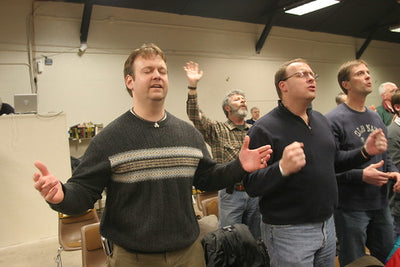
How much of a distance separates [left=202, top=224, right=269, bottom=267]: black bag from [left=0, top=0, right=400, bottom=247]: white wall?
129 inches

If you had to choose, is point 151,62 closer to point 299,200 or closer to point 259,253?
point 299,200

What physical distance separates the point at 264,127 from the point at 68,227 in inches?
95.0

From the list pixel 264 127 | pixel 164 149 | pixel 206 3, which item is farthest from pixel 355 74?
pixel 206 3

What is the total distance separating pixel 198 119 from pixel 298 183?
1274mm

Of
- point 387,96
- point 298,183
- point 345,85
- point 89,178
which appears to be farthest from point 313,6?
point 89,178

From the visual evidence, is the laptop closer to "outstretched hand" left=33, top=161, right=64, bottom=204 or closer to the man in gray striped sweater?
the man in gray striped sweater

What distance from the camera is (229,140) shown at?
254 centimetres

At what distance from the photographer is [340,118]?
189 centimetres

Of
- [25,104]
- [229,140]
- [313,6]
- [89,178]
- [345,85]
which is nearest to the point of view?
[89,178]

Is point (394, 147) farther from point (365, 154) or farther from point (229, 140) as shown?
point (229, 140)

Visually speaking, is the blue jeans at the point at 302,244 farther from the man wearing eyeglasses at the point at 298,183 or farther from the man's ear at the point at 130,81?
the man's ear at the point at 130,81

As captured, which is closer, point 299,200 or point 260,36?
point 299,200

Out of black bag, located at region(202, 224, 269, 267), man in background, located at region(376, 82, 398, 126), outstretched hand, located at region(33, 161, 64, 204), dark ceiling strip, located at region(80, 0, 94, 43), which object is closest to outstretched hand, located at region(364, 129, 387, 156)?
black bag, located at region(202, 224, 269, 267)

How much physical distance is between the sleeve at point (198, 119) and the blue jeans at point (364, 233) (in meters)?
1.18
